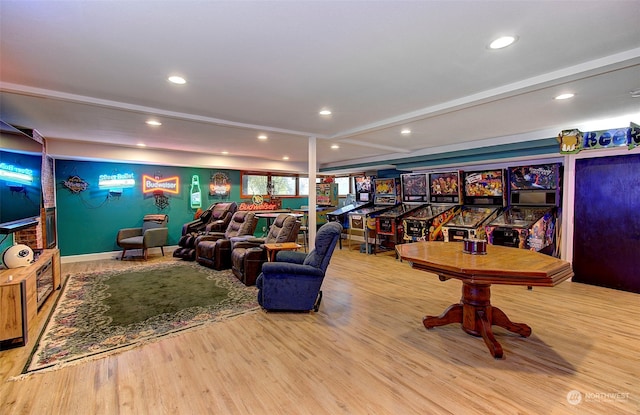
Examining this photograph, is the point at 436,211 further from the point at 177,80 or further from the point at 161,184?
the point at 161,184

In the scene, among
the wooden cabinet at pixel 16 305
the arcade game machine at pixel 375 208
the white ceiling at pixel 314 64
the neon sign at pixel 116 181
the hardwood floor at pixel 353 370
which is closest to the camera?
the white ceiling at pixel 314 64

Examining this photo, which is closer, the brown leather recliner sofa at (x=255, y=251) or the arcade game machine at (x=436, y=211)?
the brown leather recliner sofa at (x=255, y=251)

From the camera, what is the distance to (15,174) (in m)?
3.30

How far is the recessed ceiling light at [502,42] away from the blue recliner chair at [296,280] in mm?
2213

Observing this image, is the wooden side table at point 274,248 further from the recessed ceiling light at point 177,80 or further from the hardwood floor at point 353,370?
the recessed ceiling light at point 177,80

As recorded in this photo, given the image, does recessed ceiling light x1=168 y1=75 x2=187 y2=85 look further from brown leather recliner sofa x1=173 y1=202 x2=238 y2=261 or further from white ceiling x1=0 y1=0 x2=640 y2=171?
brown leather recliner sofa x1=173 y1=202 x2=238 y2=261

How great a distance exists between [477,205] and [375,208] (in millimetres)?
2587

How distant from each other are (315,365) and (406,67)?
2.67m

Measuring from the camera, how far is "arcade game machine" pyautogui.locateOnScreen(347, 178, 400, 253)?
7320 mm

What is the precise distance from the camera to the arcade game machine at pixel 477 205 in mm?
5570

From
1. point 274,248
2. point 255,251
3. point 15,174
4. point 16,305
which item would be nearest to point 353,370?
point 274,248

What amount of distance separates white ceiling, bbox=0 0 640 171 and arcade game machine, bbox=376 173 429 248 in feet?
7.09

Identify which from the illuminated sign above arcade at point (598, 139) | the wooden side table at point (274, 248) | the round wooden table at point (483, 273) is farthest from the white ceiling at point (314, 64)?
the wooden side table at point (274, 248)

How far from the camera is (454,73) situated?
2762mm
